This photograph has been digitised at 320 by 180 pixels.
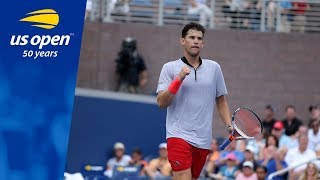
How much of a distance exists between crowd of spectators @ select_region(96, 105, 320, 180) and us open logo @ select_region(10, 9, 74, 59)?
754 centimetres

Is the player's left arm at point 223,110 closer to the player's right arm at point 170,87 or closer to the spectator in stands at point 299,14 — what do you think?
the player's right arm at point 170,87

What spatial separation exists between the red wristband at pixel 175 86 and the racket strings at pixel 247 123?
674 mm

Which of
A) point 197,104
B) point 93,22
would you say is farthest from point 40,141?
point 93,22

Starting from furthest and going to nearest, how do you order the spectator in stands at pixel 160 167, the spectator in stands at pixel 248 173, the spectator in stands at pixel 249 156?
the spectator in stands at pixel 249 156, the spectator in stands at pixel 160 167, the spectator in stands at pixel 248 173

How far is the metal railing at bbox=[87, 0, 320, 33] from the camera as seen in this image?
789 inches

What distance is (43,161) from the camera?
7848mm

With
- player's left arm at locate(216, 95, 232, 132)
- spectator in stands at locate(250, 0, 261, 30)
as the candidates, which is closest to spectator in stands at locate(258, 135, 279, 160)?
spectator in stands at locate(250, 0, 261, 30)

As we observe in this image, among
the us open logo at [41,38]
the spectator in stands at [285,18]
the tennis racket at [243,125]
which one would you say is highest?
the spectator in stands at [285,18]

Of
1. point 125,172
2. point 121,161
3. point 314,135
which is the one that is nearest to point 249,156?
point 314,135

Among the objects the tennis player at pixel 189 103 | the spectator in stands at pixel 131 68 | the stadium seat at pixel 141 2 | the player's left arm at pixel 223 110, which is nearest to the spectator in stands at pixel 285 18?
the stadium seat at pixel 141 2

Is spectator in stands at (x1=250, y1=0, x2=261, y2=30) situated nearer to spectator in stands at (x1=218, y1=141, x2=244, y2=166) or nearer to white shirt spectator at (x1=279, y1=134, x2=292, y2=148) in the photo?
white shirt spectator at (x1=279, y1=134, x2=292, y2=148)

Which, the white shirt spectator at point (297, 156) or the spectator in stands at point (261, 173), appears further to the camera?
the white shirt spectator at point (297, 156)

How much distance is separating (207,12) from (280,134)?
3.47m

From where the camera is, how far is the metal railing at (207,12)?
2003 centimetres
